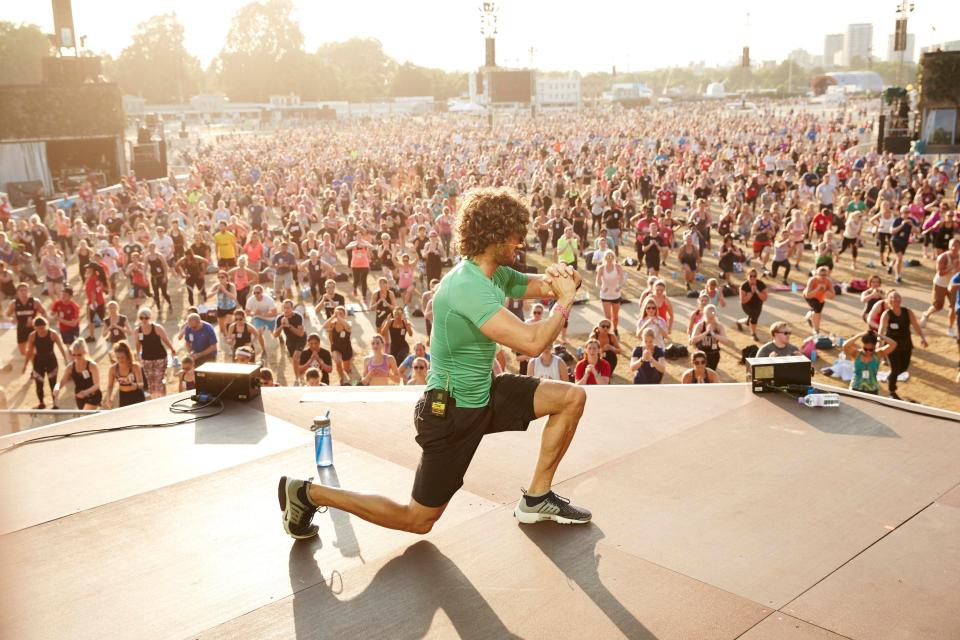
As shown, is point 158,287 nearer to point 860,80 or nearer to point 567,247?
point 567,247

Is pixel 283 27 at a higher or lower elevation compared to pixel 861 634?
higher

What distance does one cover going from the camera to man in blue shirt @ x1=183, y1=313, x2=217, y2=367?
32.6 ft

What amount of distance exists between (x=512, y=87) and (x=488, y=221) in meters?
58.6

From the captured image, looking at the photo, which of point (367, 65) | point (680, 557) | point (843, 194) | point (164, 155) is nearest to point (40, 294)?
point (680, 557)

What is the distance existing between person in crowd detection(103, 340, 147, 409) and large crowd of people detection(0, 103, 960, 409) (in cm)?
2

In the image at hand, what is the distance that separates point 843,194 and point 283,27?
11506cm

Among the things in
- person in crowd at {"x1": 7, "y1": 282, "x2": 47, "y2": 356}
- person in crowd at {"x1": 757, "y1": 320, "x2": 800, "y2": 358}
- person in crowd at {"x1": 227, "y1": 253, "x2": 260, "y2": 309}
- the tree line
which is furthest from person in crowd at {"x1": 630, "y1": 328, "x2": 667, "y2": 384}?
the tree line

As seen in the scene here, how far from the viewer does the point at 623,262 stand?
1852cm

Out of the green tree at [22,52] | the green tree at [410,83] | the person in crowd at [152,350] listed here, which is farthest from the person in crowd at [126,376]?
the green tree at [410,83]

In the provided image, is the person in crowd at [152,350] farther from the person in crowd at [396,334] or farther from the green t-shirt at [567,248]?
the green t-shirt at [567,248]

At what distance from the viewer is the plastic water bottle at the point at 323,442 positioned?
4.80 meters

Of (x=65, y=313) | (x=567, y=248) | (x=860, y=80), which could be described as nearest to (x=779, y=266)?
(x=567, y=248)

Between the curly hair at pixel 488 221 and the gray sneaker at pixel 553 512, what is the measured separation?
1.30m

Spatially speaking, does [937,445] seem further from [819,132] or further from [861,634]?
[819,132]
